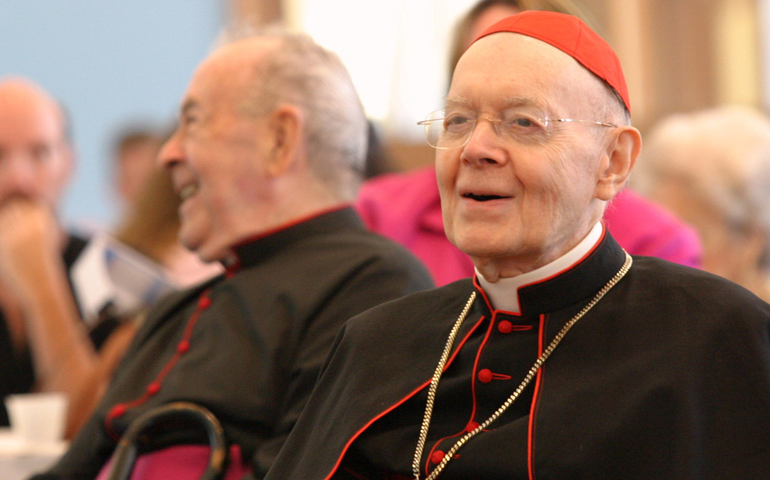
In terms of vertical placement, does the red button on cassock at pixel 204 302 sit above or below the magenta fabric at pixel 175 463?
above

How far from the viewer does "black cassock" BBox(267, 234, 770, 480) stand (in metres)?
1.33

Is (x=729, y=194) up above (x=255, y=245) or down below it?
below

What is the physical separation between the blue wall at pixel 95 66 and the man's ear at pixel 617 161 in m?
6.66

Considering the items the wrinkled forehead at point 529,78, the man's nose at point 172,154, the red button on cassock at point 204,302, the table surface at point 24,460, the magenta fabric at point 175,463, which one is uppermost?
the wrinkled forehead at point 529,78

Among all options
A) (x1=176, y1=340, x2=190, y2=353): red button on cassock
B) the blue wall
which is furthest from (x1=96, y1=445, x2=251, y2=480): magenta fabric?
the blue wall

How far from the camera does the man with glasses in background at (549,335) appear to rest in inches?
52.7

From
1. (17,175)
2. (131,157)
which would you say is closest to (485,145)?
(17,175)

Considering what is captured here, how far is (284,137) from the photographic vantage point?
242cm

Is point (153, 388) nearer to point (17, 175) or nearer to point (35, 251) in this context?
point (35, 251)

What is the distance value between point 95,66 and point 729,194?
583cm

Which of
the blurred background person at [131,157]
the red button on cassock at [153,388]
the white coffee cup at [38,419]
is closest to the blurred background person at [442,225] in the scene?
the red button on cassock at [153,388]

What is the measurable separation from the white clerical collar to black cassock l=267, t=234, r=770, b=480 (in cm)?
1

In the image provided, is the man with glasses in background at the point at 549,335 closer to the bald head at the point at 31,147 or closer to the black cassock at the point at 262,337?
the black cassock at the point at 262,337

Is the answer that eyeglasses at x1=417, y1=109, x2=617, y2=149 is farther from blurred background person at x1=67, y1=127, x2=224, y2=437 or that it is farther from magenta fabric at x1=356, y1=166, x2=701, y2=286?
blurred background person at x1=67, y1=127, x2=224, y2=437
